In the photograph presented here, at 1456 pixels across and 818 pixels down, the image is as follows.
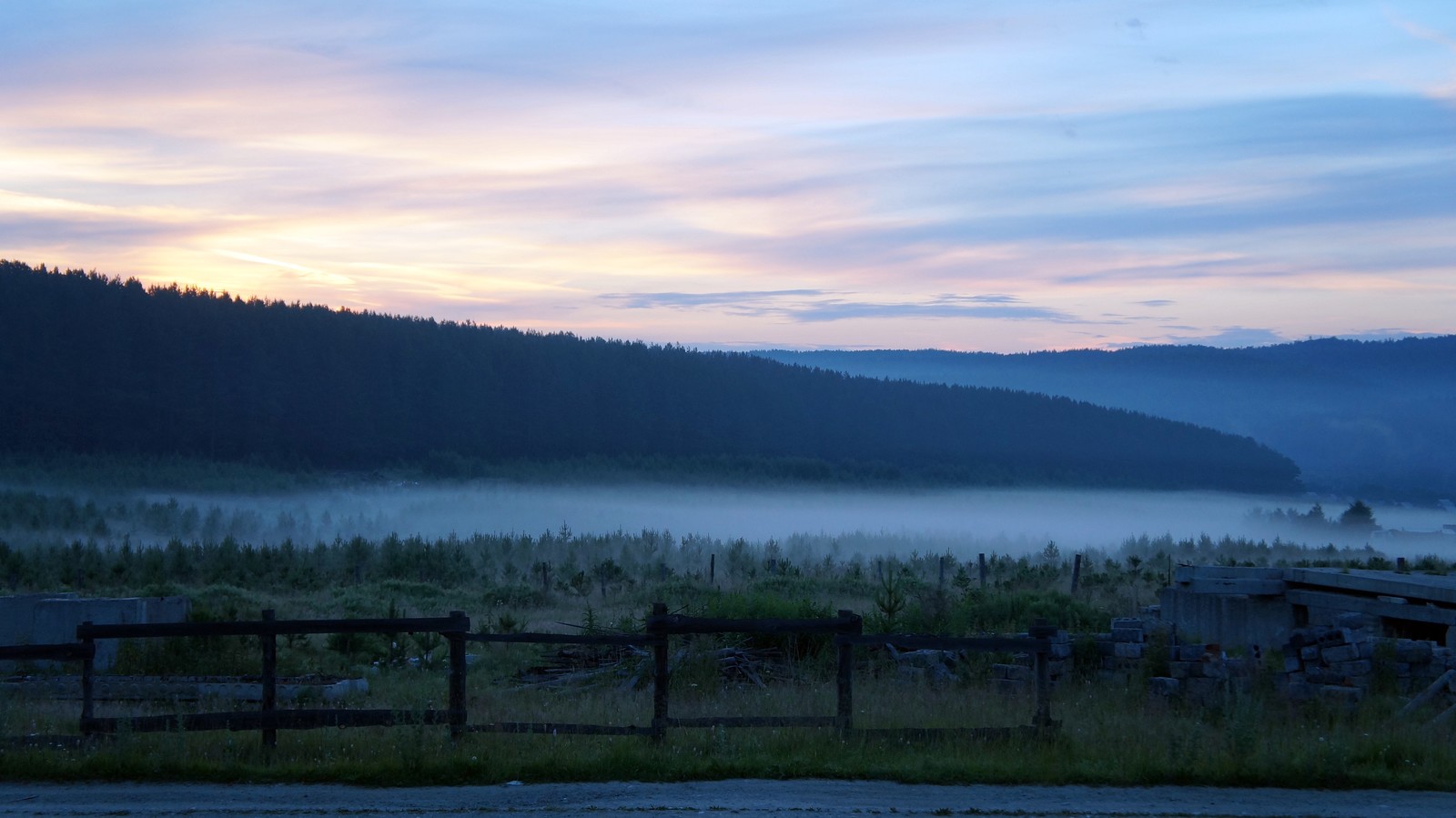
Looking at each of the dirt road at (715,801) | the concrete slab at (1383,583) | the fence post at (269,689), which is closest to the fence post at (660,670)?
the dirt road at (715,801)

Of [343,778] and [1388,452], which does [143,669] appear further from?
[1388,452]

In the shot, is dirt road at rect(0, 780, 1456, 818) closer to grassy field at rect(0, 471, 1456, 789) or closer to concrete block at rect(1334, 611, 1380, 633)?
grassy field at rect(0, 471, 1456, 789)

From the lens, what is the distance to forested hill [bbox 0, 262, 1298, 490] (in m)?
78.9

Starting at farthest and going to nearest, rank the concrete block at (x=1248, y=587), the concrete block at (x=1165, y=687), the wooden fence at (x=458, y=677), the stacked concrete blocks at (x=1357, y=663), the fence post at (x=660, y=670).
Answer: the concrete block at (x=1248, y=587)
the concrete block at (x=1165, y=687)
the stacked concrete blocks at (x=1357, y=663)
the fence post at (x=660, y=670)
the wooden fence at (x=458, y=677)

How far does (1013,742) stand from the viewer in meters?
11.7

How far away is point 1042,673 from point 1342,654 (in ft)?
17.4

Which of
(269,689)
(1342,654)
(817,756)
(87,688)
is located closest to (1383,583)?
(1342,654)

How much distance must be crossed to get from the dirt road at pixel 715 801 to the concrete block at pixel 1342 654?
15.7 ft

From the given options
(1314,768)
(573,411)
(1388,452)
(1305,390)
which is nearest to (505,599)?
(1314,768)

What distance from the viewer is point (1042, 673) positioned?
39.3 ft

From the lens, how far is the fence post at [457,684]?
37.8ft

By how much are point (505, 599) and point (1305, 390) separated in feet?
588

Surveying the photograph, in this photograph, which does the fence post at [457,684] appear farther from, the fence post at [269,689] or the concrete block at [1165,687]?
the concrete block at [1165,687]

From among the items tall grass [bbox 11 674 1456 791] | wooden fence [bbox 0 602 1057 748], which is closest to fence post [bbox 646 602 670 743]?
wooden fence [bbox 0 602 1057 748]
